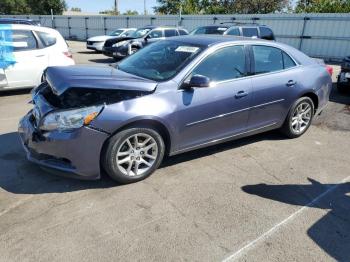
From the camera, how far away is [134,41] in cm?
1517

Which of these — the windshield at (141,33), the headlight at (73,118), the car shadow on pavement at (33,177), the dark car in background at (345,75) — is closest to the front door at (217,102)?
the car shadow on pavement at (33,177)

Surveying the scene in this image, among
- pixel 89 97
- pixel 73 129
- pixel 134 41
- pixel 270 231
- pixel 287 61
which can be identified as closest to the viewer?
pixel 270 231

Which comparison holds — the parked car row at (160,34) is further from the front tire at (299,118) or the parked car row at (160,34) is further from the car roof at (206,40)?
the car roof at (206,40)

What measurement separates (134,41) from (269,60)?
11.0 metres

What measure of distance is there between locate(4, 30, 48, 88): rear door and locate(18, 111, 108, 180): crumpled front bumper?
15.5 ft

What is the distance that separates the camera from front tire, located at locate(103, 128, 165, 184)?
371 centimetres

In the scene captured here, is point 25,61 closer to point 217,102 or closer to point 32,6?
point 217,102

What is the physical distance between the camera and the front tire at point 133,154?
12.2 feet

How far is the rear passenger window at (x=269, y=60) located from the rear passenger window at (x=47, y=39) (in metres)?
5.57

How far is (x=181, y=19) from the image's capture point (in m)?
24.4

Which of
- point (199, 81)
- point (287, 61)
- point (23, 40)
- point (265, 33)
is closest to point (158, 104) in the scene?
point (199, 81)

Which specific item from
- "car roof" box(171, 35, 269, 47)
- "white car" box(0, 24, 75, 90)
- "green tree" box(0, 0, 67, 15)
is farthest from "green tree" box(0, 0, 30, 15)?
"car roof" box(171, 35, 269, 47)

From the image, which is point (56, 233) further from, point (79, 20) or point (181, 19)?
point (79, 20)

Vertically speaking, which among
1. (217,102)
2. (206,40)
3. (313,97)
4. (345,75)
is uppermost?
(206,40)
